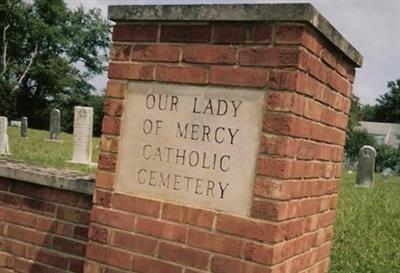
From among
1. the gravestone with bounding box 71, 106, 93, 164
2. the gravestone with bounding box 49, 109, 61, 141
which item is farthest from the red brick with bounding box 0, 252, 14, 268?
the gravestone with bounding box 49, 109, 61, 141

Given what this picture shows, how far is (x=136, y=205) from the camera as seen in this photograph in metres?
2.88

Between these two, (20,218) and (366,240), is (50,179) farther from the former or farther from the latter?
(366,240)

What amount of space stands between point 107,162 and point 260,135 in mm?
904

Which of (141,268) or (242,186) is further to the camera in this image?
(141,268)

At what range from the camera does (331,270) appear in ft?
15.0

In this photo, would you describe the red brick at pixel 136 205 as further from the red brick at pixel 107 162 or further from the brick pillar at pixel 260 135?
the red brick at pixel 107 162

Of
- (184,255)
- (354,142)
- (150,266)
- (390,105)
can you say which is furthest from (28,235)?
(390,105)

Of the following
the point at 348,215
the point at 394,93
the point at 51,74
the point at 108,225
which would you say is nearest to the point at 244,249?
the point at 108,225

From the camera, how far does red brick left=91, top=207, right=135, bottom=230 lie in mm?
2896

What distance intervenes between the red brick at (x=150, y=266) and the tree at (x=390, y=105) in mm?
77822

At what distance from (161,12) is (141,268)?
131cm

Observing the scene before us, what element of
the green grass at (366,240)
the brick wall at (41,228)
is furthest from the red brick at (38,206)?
the green grass at (366,240)

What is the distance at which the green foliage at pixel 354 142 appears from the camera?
5175 cm

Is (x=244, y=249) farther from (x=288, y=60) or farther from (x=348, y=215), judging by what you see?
(x=348, y=215)
